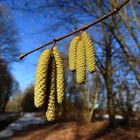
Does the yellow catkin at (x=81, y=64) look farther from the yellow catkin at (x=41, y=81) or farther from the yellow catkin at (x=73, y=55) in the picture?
the yellow catkin at (x=41, y=81)

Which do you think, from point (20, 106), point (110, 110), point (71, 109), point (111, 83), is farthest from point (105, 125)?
point (20, 106)

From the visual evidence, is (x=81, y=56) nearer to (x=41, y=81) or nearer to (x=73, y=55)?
(x=73, y=55)

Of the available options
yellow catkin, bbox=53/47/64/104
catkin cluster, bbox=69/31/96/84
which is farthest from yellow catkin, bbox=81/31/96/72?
yellow catkin, bbox=53/47/64/104

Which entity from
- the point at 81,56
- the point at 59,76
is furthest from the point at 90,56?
the point at 59,76

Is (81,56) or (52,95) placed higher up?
(81,56)

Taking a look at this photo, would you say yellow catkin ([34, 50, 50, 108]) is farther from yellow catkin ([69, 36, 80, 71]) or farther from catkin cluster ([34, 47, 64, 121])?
yellow catkin ([69, 36, 80, 71])

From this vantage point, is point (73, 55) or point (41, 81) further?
point (73, 55)
